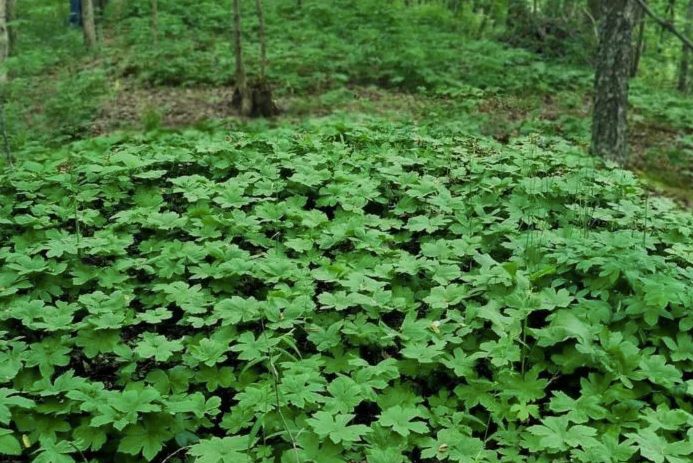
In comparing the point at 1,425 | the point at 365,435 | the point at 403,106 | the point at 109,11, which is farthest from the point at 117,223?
the point at 109,11

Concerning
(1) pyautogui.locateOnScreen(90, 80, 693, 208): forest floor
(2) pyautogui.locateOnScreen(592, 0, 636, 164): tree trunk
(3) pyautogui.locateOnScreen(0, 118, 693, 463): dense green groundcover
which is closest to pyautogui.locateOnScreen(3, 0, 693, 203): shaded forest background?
(1) pyautogui.locateOnScreen(90, 80, 693, 208): forest floor

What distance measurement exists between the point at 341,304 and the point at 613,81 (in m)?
5.72

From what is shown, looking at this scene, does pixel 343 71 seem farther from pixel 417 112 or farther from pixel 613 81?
pixel 613 81

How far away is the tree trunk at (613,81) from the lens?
22.7 feet

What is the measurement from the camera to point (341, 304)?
3.08m

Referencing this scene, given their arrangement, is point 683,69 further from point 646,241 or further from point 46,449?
point 46,449

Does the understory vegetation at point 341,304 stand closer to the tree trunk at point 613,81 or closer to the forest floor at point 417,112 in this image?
the tree trunk at point 613,81

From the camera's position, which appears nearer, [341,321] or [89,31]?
[341,321]

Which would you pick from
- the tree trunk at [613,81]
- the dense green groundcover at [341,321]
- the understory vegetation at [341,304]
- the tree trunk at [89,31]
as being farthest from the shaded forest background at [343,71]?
the dense green groundcover at [341,321]

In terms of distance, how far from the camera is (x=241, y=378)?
2.77 m

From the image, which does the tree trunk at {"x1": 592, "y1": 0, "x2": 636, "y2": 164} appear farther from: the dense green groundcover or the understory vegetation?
the dense green groundcover

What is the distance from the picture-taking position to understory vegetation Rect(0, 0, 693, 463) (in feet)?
8.03

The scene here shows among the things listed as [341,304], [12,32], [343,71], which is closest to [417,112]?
[343,71]

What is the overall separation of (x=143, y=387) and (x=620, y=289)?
2.57 metres
